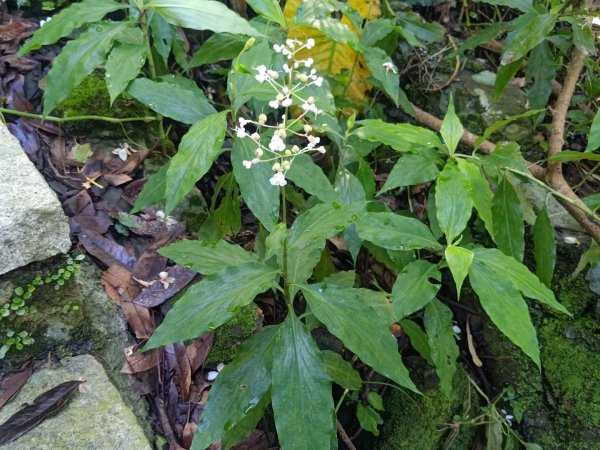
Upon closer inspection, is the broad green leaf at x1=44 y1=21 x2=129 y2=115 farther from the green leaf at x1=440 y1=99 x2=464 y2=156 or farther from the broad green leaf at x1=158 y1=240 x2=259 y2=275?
the green leaf at x1=440 y1=99 x2=464 y2=156

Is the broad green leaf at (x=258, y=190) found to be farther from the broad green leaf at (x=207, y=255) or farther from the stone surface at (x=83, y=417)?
the stone surface at (x=83, y=417)

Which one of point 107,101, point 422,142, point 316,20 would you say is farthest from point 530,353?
point 107,101

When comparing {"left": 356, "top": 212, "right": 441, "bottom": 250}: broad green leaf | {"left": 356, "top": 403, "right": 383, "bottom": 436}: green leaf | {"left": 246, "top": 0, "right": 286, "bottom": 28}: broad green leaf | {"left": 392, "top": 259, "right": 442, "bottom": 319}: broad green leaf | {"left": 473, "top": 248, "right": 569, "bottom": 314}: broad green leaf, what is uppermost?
{"left": 246, "top": 0, "right": 286, "bottom": 28}: broad green leaf

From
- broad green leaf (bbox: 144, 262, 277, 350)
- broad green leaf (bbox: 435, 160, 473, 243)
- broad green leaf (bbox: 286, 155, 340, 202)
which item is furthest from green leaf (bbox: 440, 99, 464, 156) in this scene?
broad green leaf (bbox: 144, 262, 277, 350)

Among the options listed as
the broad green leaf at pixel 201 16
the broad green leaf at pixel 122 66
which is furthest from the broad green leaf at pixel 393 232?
the broad green leaf at pixel 122 66

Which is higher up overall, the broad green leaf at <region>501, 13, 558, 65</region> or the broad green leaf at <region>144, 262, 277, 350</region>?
the broad green leaf at <region>501, 13, 558, 65</region>

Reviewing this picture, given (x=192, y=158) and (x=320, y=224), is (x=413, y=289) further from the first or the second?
(x=192, y=158)
